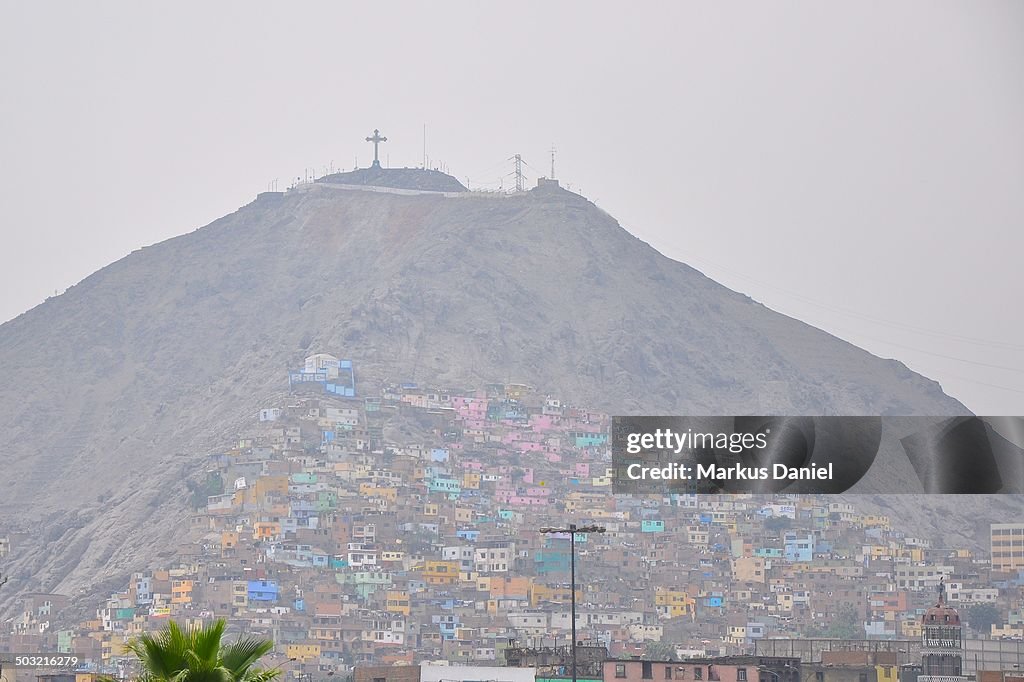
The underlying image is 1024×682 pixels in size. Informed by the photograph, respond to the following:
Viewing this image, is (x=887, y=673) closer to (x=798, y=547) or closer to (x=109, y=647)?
(x=109, y=647)

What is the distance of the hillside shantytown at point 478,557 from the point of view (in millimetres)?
58375

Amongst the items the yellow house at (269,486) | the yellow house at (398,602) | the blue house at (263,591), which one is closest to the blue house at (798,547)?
the yellow house at (398,602)

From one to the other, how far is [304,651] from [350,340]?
27.7 m

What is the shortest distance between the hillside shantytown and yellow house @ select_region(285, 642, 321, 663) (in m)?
0.18

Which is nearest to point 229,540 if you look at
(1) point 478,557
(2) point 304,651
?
(1) point 478,557

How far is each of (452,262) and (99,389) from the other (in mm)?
18963

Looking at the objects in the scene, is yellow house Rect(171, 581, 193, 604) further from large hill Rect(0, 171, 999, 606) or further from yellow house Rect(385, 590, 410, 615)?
large hill Rect(0, 171, 999, 606)

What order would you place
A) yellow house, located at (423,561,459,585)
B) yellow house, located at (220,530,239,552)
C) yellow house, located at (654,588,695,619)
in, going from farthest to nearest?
yellow house, located at (220,530,239,552) → yellow house, located at (423,561,459,585) → yellow house, located at (654,588,695,619)

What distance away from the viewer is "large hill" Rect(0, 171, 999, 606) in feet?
259

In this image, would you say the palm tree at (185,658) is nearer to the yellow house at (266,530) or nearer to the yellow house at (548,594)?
the yellow house at (548,594)

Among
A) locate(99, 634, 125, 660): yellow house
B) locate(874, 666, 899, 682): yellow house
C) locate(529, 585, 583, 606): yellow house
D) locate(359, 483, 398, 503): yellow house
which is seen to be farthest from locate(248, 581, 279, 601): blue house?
locate(874, 666, 899, 682): yellow house

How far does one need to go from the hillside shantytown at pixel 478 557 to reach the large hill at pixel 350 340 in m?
3.38

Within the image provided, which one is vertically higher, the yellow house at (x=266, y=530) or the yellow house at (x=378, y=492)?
the yellow house at (x=378, y=492)

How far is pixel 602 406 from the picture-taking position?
81.1 metres
